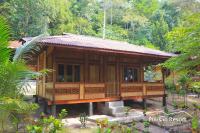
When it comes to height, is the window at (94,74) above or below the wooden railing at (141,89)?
above

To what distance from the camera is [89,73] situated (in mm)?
13930

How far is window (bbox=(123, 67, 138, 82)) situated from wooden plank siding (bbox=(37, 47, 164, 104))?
218 millimetres

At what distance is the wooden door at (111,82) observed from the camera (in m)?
14.0

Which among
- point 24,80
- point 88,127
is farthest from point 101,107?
point 24,80

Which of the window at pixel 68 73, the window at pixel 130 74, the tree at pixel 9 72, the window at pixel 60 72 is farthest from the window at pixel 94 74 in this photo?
the tree at pixel 9 72

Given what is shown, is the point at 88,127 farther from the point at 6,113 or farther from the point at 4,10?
the point at 4,10

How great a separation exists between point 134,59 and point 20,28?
17.3 metres

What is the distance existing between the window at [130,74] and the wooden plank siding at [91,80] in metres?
0.22

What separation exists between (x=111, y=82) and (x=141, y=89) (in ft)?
6.57

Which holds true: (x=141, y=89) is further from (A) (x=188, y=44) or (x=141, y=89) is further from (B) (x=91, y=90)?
(A) (x=188, y=44)

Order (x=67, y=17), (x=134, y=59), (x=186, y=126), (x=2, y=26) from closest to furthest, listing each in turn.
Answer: (x=2, y=26), (x=186, y=126), (x=134, y=59), (x=67, y=17)

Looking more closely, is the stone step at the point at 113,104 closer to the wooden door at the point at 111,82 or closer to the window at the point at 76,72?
the wooden door at the point at 111,82

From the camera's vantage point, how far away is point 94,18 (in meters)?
42.0

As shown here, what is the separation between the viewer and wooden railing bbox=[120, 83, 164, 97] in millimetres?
14156
